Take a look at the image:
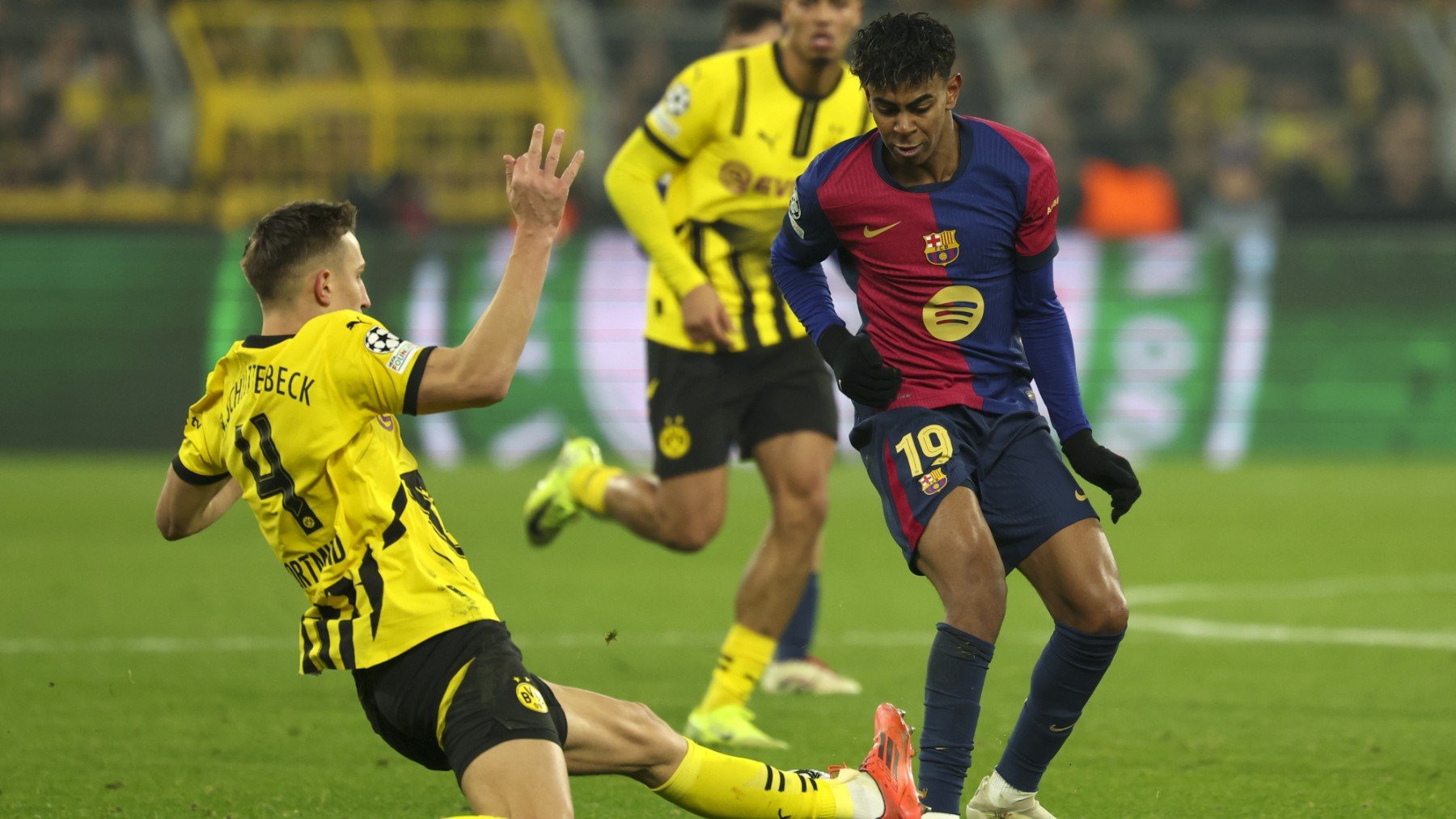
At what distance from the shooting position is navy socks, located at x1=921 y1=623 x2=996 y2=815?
4.56 m

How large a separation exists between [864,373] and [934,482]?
32 centimetres

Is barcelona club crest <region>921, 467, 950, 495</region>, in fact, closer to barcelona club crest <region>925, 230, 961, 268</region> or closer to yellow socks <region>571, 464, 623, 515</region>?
barcelona club crest <region>925, 230, 961, 268</region>

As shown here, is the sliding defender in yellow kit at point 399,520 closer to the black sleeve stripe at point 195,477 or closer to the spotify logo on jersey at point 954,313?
the black sleeve stripe at point 195,477

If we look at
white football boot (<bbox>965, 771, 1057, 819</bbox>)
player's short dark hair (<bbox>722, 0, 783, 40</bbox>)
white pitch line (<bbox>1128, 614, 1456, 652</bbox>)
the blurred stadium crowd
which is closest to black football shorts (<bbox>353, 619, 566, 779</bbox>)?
white football boot (<bbox>965, 771, 1057, 819</bbox>)

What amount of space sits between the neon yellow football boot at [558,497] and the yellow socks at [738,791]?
346cm

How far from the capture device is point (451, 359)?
3969mm

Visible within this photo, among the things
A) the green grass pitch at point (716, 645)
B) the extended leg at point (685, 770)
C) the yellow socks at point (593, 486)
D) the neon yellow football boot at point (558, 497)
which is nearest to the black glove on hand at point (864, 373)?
the extended leg at point (685, 770)

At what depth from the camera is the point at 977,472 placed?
479cm

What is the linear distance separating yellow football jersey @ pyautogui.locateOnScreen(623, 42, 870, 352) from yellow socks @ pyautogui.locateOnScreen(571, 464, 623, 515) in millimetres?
856

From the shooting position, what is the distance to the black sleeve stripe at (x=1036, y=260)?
4.84 meters

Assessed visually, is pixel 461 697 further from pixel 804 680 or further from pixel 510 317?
pixel 804 680

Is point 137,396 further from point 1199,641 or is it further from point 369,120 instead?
point 1199,641

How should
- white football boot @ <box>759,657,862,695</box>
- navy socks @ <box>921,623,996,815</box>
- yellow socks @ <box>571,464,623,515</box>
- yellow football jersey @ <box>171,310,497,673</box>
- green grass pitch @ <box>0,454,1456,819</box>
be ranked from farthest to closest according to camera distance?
yellow socks @ <box>571,464,623,515</box> < white football boot @ <box>759,657,862,695</box> < green grass pitch @ <box>0,454,1456,819</box> < navy socks @ <box>921,623,996,815</box> < yellow football jersey @ <box>171,310,497,673</box>

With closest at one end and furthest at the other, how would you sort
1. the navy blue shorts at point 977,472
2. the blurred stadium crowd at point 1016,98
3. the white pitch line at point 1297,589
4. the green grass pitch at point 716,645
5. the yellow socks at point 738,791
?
the yellow socks at point 738,791 < the navy blue shorts at point 977,472 < the green grass pitch at point 716,645 < the white pitch line at point 1297,589 < the blurred stadium crowd at point 1016,98
